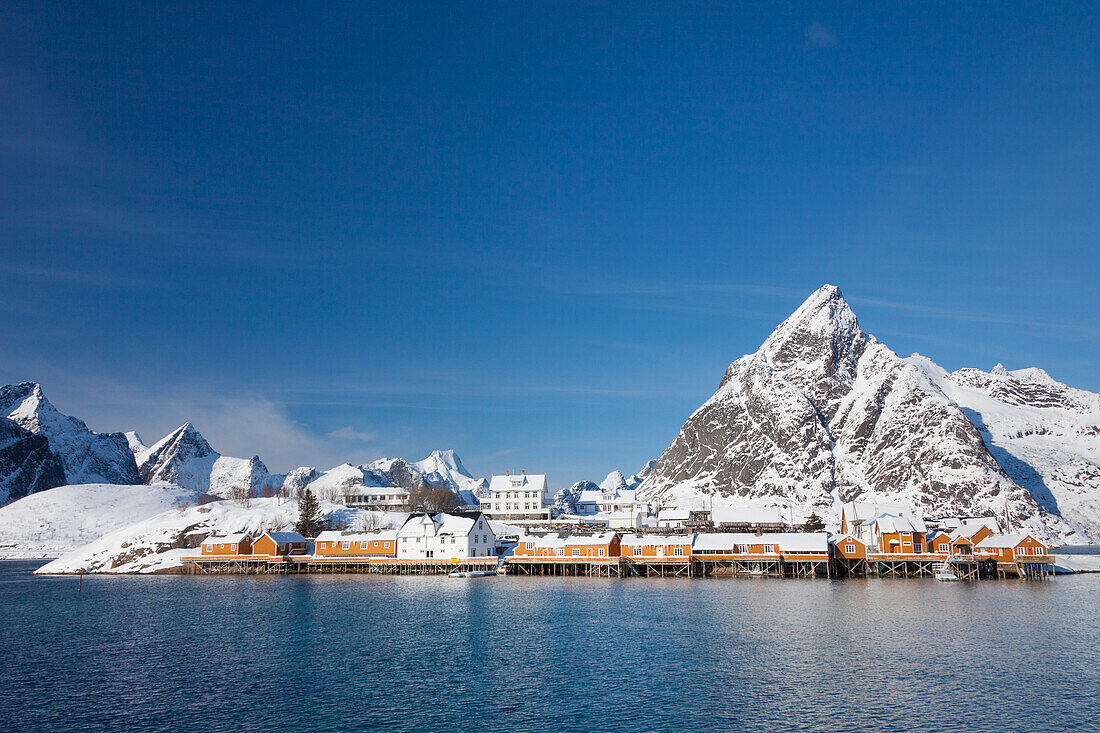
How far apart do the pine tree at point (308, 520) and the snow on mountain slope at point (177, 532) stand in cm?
303

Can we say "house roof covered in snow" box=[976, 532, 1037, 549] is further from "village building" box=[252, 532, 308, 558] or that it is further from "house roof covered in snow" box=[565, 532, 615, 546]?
"village building" box=[252, 532, 308, 558]

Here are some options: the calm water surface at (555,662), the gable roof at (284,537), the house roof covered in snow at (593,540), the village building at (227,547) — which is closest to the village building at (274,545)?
the gable roof at (284,537)

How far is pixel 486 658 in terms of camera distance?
4712cm

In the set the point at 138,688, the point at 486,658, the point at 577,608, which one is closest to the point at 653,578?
the point at 577,608

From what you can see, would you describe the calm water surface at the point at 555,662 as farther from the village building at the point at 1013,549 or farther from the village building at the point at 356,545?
the village building at the point at 356,545

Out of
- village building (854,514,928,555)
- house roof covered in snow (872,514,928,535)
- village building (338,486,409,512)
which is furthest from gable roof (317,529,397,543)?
house roof covered in snow (872,514,928,535)

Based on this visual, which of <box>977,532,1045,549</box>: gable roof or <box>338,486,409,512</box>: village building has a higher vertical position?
<box>338,486,409,512</box>: village building

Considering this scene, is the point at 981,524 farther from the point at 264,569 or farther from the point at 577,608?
the point at 264,569

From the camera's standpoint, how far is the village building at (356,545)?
11481 cm

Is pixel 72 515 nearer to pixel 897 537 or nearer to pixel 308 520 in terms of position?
pixel 308 520

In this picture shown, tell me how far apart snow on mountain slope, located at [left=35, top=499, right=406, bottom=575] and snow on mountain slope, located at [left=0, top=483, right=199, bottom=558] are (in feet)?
113

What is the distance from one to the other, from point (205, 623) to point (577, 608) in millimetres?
31499

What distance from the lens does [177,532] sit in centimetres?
12700

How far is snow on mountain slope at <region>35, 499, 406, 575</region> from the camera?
118438 mm
